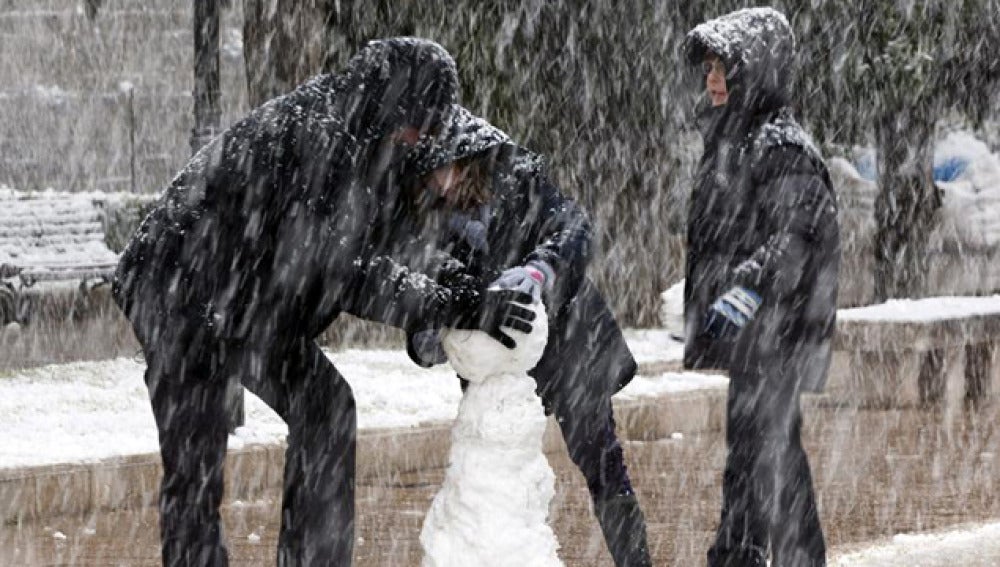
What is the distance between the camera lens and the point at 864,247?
26.3m

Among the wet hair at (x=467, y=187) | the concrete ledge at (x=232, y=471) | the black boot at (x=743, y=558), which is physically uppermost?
the wet hair at (x=467, y=187)

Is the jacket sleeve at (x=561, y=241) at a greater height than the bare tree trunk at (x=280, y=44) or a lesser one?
greater

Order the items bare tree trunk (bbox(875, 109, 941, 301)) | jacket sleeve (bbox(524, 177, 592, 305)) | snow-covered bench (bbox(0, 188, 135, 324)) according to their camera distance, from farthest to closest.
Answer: bare tree trunk (bbox(875, 109, 941, 301)) → snow-covered bench (bbox(0, 188, 135, 324)) → jacket sleeve (bbox(524, 177, 592, 305))

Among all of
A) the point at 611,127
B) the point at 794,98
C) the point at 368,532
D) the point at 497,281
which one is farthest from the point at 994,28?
the point at 497,281

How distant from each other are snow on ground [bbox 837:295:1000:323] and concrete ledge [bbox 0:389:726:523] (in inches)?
88.9

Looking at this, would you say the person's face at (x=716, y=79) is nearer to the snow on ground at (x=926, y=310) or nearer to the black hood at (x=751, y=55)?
the black hood at (x=751, y=55)

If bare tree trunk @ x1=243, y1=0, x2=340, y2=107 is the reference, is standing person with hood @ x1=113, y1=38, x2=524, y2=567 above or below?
above

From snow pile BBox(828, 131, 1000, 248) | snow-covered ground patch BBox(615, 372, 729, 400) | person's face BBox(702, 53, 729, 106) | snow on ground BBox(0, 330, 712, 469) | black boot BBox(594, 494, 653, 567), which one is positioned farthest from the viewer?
snow pile BBox(828, 131, 1000, 248)

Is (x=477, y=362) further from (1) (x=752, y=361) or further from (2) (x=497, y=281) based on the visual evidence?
(1) (x=752, y=361)

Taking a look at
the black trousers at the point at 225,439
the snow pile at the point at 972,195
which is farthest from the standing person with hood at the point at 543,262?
the snow pile at the point at 972,195

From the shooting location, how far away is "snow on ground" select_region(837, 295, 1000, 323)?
44.5 ft

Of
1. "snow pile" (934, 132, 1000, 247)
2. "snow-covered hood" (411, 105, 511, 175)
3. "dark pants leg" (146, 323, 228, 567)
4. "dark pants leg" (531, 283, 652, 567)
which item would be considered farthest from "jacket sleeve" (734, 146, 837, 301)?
"snow pile" (934, 132, 1000, 247)

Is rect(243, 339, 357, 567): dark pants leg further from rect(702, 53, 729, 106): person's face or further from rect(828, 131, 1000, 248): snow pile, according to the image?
rect(828, 131, 1000, 248): snow pile

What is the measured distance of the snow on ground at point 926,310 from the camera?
44.5ft
